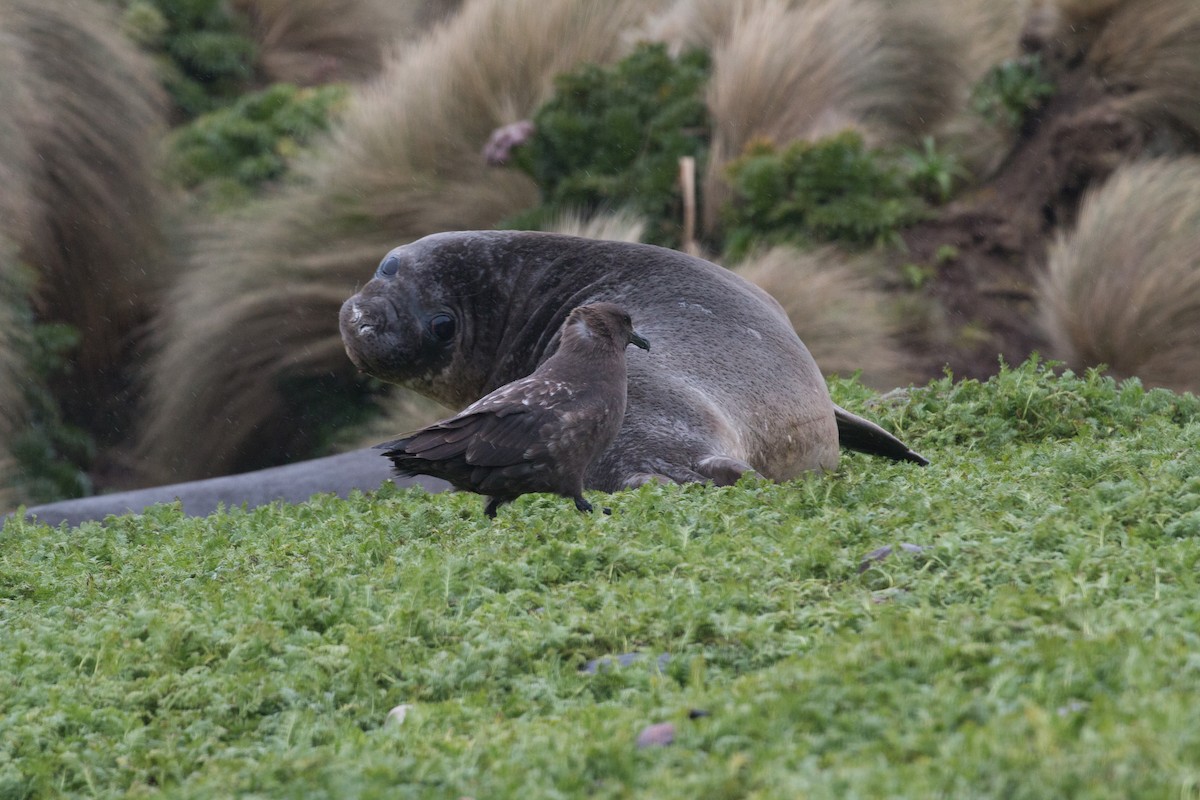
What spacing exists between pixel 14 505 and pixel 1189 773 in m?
10.3

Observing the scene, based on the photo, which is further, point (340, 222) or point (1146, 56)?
point (340, 222)

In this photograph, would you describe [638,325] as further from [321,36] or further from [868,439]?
[321,36]

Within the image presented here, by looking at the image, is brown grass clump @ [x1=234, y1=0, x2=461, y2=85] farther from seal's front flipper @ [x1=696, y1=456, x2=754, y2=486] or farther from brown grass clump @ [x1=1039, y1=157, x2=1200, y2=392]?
seal's front flipper @ [x1=696, y1=456, x2=754, y2=486]

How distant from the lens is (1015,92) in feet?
46.9

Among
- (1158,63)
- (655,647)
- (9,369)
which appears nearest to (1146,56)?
(1158,63)

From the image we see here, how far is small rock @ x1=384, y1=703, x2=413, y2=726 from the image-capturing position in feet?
11.5

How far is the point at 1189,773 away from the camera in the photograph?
2.43m

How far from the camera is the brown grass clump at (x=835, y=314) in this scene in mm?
11688

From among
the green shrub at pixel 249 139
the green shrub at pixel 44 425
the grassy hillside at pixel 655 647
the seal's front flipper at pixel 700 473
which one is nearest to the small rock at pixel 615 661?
the grassy hillside at pixel 655 647

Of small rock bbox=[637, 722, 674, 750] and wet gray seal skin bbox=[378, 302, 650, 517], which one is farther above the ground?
small rock bbox=[637, 722, 674, 750]

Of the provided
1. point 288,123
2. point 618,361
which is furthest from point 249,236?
point 618,361

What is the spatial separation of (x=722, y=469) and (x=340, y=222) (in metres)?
9.33

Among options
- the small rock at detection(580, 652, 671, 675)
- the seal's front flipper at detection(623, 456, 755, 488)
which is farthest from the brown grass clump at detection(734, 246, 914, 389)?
the small rock at detection(580, 652, 671, 675)

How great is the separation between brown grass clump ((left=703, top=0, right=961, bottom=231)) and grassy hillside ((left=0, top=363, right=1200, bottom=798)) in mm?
8815
